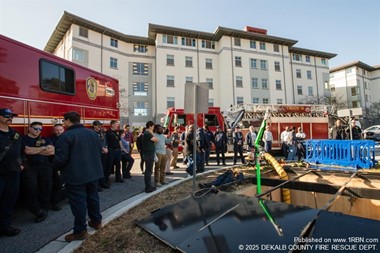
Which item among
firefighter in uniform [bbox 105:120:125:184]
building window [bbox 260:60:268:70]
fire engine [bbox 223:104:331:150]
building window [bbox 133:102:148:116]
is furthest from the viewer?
building window [bbox 260:60:268:70]

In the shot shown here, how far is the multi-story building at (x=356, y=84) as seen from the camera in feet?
154

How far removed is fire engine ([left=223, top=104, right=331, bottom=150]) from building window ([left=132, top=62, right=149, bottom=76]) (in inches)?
797

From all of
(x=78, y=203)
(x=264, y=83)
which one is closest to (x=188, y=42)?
(x=264, y=83)

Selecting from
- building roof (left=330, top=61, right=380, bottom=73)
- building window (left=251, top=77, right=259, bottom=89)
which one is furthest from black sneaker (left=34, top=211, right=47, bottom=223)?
building roof (left=330, top=61, right=380, bottom=73)

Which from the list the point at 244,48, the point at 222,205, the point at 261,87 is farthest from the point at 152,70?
the point at 222,205

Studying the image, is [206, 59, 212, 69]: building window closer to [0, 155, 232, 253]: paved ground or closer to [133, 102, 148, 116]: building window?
[133, 102, 148, 116]: building window

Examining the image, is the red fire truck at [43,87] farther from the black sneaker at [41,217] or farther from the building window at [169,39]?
the building window at [169,39]

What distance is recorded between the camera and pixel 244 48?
33312 mm

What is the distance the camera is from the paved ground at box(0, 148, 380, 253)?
3.30 m

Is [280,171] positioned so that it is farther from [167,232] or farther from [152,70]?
[152,70]

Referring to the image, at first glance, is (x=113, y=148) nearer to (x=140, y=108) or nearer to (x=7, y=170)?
(x=7, y=170)

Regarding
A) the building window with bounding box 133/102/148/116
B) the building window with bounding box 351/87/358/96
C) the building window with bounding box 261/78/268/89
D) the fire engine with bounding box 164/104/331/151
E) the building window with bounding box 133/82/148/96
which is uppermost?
the building window with bounding box 351/87/358/96

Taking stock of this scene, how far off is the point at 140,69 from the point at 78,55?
8255 mm

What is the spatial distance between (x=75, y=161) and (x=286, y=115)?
13.8 metres
